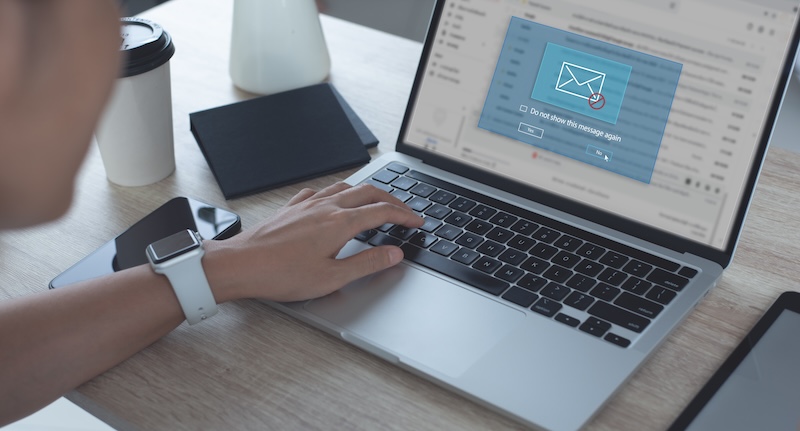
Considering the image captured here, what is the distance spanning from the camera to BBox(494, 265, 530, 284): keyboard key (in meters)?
0.92

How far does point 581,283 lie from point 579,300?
0.10ft

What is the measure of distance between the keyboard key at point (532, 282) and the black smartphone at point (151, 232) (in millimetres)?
376

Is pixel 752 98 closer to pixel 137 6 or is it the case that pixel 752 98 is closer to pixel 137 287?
pixel 137 287

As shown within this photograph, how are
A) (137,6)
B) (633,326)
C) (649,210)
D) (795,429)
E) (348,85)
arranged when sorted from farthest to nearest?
(137,6), (348,85), (649,210), (633,326), (795,429)

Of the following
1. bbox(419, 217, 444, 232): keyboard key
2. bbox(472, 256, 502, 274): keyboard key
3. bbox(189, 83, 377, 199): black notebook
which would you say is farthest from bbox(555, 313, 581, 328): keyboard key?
bbox(189, 83, 377, 199): black notebook

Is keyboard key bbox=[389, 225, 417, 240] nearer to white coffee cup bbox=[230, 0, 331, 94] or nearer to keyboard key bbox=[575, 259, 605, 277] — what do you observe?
keyboard key bbox=[575, 259, 605, 277]

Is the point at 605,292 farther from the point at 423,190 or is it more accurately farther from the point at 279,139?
the point at 279,139

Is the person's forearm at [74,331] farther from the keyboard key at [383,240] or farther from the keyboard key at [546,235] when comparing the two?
the keyboard key at [546,235]

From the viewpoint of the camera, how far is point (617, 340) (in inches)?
32.8

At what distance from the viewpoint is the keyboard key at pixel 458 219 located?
3.33ft

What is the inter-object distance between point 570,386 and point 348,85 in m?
0.76

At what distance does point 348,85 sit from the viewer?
1388mm

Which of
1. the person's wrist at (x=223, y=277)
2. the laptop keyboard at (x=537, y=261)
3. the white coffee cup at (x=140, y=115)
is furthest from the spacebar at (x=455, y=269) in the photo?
the white coffee cup at (x=140, y=115)

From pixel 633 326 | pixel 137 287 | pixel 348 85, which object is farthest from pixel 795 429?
pixel 348 85
